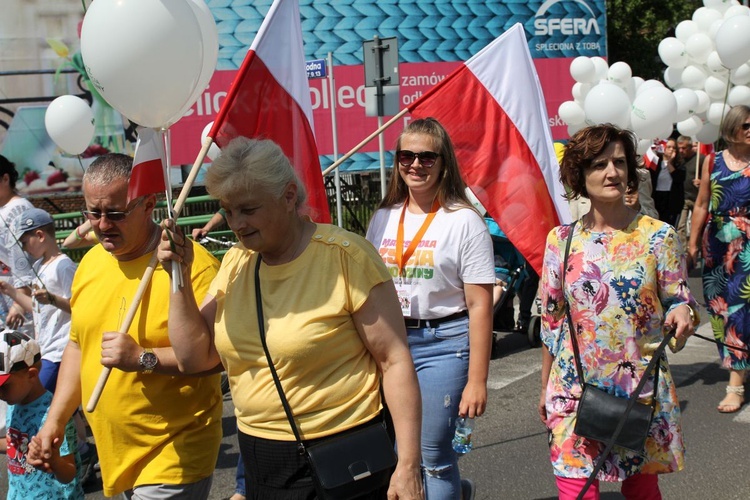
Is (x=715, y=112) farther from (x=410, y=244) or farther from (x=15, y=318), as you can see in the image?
(x=15, y=318)

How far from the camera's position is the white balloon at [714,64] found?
1102 cm

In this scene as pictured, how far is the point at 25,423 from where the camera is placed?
3701 mm

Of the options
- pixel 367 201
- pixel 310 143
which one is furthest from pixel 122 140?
pixel 310 143

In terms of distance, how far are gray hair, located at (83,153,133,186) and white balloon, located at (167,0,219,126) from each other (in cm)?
23

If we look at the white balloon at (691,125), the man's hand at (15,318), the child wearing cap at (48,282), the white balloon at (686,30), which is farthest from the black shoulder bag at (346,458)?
the white balloon at (686,30)

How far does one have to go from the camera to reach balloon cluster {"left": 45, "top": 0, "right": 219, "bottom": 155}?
9.77 feet

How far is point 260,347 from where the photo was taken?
107 inches

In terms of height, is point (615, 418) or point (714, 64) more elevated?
point (714, 64)

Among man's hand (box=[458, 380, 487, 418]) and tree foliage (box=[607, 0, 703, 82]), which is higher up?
tree foliage (box=[607, 0, 703, 82])

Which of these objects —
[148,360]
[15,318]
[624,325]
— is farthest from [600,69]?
[148,360]

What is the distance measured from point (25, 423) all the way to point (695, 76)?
9.86 metres

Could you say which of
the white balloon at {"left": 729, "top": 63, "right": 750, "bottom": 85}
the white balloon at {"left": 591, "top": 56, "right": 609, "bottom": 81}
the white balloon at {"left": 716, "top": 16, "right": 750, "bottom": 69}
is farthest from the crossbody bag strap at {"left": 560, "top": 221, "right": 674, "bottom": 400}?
the white balloon at {"left": 591, "top": 56, "right": 609, "bottom": 81}

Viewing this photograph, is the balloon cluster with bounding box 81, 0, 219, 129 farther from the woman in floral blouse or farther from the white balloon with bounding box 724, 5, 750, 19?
the white balloon with bounding box 724, 5, 750, 19

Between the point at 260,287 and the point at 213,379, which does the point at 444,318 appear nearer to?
the point at 213,379
